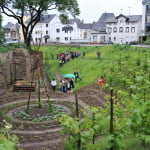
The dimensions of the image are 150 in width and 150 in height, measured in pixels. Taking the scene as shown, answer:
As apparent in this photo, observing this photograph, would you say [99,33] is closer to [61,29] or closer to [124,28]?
[124,28]

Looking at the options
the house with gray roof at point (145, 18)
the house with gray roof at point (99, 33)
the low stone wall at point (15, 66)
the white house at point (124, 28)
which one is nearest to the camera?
the low stone wall at point (15, 66)

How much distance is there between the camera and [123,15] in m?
55.4

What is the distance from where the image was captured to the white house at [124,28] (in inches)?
2154

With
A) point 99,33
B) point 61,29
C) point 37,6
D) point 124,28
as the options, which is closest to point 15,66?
point 37,6

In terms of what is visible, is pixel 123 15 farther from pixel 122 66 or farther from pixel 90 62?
pixel 122 66

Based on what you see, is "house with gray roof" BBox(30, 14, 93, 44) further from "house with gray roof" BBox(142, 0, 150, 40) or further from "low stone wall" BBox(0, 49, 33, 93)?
"low stone wall" BBox(0, 49, 33, 93)

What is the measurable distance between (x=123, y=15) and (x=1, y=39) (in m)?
38.0

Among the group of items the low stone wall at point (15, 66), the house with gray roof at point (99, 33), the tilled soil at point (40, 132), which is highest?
the house with gray roof at point (99, 33)

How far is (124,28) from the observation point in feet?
183

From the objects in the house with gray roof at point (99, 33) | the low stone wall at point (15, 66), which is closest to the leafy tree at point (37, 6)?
the low stone wall at point (15, 66)

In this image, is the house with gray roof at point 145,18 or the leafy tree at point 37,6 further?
the house with gray roof at point 145,18

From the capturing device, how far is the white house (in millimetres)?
54719

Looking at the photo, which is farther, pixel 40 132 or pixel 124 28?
pixel 124 28

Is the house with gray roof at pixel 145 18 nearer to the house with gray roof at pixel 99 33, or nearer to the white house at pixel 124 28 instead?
the white house at pixel 124 28
